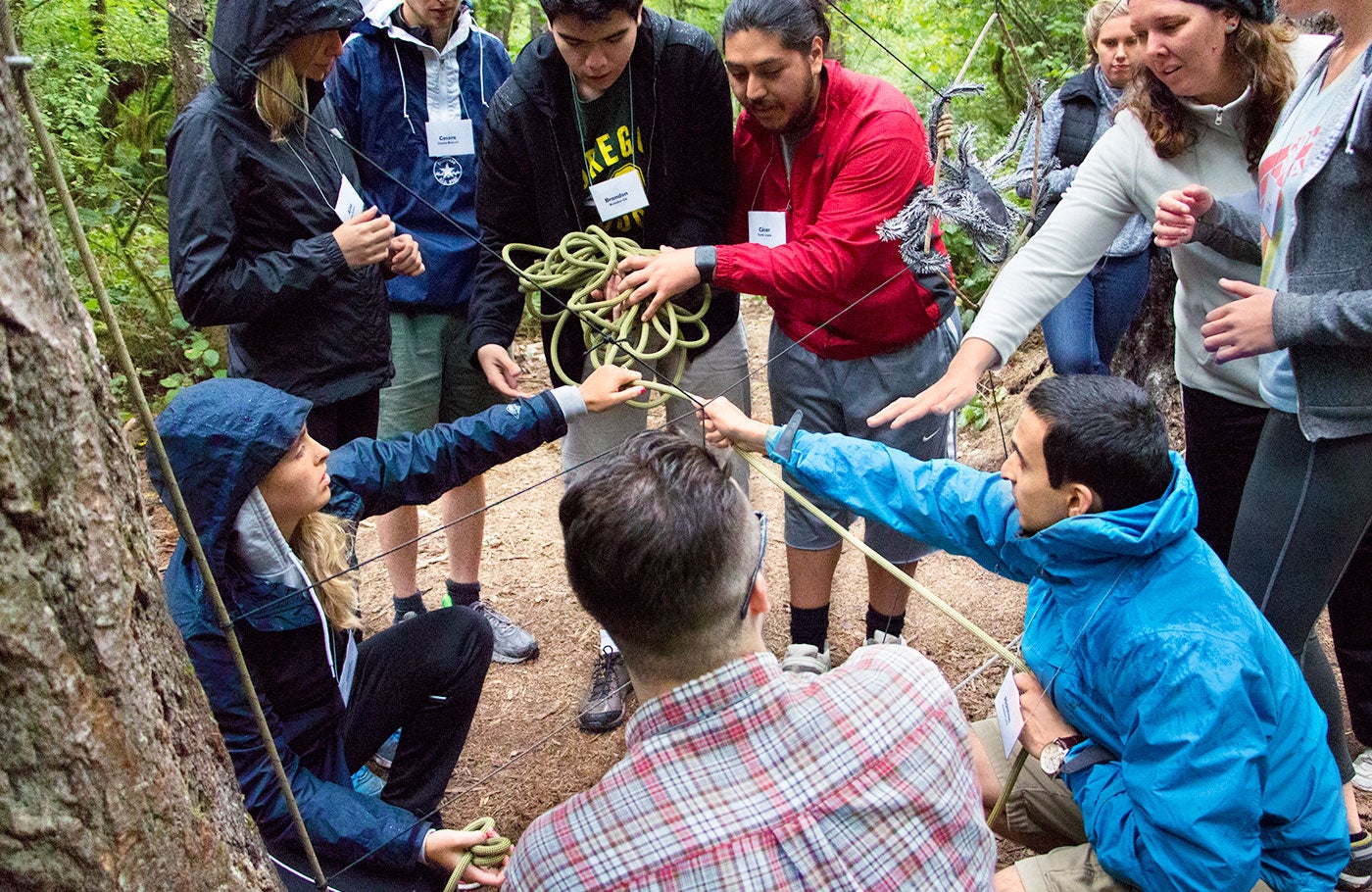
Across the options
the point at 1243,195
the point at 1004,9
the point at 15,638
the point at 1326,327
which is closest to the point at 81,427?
the point at 15,638

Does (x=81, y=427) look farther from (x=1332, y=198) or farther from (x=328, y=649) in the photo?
(x=1332, y=198)

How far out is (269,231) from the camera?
90.5 inches

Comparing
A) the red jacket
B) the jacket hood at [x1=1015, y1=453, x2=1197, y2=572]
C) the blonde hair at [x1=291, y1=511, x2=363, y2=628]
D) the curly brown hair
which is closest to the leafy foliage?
the red jacket

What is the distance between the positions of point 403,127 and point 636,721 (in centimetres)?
199

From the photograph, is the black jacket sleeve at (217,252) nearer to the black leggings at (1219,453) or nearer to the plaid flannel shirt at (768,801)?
the plaid flannel shirt at (768,801)

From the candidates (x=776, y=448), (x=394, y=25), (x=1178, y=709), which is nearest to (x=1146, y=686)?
(x=1178, y=709)

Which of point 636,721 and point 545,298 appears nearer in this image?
point 636,721

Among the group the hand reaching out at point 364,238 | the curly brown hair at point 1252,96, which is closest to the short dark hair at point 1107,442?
the curly brown hair at point 1252,96

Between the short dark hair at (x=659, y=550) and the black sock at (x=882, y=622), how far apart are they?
1473 millimetres

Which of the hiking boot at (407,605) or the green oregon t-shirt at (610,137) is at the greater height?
the green oregon t-shirt at (610,137)

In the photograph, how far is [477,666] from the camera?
212 cm

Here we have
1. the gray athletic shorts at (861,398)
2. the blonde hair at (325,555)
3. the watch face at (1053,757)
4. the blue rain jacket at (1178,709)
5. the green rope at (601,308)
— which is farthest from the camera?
the gray athletic shorts at (861,398)

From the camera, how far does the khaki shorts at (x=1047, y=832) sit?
157cm

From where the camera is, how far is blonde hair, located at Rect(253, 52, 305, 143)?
85.0 inches
